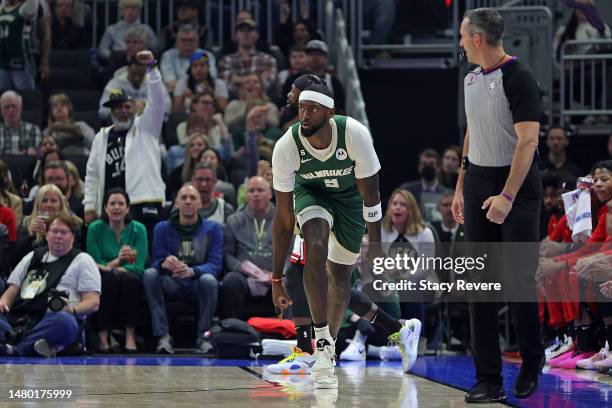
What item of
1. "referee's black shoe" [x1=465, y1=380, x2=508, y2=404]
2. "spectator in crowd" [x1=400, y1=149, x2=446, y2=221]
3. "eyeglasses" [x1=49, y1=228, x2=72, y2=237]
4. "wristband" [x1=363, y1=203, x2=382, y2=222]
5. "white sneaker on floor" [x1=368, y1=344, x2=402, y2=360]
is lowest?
"white sneaker on floor" [x1=368, y1=344, x2=402, y2=360]

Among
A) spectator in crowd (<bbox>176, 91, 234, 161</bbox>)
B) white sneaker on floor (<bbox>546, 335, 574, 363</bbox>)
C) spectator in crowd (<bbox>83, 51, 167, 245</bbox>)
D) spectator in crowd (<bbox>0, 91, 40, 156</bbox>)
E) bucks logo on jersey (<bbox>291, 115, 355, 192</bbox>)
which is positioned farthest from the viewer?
spectator in crowd (<bbox>176, 91, 234, 161</bbox>)

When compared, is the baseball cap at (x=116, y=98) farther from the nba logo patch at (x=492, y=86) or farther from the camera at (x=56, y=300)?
the nba logo patch at (x=492, y=86)

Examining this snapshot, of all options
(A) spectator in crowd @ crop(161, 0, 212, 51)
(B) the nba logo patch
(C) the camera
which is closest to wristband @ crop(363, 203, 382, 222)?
(B) the nba logo patch

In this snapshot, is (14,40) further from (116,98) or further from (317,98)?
(317,98)

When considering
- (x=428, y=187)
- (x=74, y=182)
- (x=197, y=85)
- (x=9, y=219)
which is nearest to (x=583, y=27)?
(x=428, y=187)

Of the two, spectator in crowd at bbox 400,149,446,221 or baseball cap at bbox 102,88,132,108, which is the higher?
baseball cap at bbox 102,88,132,108

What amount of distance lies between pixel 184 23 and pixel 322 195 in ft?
25.9

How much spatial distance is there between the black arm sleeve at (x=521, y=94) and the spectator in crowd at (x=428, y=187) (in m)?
6.22

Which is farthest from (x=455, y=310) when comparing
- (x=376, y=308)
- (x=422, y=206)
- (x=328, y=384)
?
(x=328, y=384)

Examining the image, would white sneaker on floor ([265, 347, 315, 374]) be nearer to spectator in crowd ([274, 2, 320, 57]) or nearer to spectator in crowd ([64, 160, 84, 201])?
spectator in crowd ([64, 160, 84, 201])

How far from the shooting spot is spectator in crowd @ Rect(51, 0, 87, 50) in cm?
1490

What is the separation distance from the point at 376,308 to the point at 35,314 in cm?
316

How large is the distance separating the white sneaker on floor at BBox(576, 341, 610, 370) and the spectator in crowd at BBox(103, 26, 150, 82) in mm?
6686

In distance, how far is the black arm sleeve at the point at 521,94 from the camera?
6398 mm
